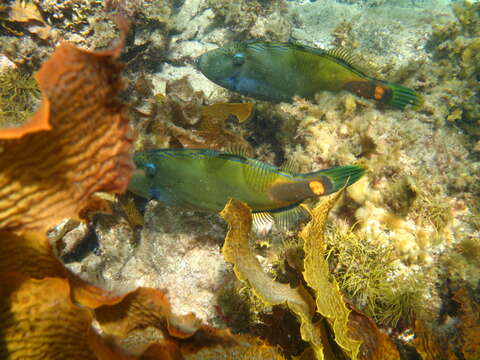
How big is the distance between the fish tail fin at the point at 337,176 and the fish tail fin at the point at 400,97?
172 cm

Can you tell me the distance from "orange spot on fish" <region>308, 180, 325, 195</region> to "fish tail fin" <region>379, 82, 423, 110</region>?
75.3 inches

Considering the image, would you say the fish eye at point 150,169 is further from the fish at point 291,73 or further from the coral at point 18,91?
the coral at point 18,91

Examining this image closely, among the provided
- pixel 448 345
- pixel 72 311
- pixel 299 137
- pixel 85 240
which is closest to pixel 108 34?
pixel 85 240

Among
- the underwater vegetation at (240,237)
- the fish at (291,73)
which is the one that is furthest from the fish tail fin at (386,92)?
the underwater vegetation at (240,237)

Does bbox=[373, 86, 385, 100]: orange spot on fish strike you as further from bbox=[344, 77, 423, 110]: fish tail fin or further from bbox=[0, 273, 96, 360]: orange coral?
bbox=[0, 273, 96, 360]: orange coral

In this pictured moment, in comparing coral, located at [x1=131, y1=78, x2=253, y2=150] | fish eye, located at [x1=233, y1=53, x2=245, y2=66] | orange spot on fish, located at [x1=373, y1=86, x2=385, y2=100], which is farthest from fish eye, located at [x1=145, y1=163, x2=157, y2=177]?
orange spot on fish, located at [x1=373, y1=86, x2=385, y2=100]

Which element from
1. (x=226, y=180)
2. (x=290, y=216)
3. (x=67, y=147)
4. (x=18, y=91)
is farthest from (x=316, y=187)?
(x=18, y=91)

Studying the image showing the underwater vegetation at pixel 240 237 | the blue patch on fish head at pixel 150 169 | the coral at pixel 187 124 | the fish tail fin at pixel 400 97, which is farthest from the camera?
the fish tail fin at pixel 400 97

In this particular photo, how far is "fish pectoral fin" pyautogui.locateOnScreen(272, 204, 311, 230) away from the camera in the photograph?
8.84 feet

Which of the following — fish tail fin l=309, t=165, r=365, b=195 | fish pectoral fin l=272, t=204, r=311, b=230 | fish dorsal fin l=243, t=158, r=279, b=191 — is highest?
fish tail fin l=309, t=165, r=365, b=195

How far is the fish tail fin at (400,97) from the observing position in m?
3.58

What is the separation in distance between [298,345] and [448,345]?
121 centimetres

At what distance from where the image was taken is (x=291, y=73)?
373cm

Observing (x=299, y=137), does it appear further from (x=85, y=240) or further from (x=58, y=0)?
(x=58, y=0)
